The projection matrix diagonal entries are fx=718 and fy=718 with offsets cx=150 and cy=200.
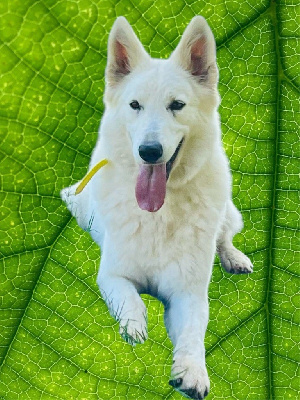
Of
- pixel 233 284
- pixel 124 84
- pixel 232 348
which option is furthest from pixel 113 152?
pixel 232 348

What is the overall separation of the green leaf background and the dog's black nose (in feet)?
0.47

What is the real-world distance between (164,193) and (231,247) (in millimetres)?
213

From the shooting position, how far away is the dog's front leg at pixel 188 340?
101 centimetres

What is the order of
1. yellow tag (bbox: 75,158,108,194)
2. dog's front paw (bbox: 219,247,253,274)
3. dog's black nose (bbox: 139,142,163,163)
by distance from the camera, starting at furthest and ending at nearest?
dog's front paw (bbox: 219,247,253,274) → yellow tag (bbox: 75,158,108,194) → dog's black nose (bbox: 139,142,163,163)

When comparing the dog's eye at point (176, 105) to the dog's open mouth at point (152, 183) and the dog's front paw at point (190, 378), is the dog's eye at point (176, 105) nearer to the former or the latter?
the dog's open mouth at point (152, 183)

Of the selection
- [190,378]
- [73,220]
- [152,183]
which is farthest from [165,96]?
[190,378]

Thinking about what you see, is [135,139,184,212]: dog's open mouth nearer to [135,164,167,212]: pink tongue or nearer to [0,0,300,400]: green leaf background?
[135,164,167,212]: pink tongue

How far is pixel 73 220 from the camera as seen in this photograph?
1141 millimetres

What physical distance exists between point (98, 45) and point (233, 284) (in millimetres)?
481

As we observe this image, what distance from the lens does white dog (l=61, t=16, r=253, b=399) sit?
1001mm

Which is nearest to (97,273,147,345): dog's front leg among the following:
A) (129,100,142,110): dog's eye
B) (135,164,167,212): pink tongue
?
(135,164,167,212): pink tongue

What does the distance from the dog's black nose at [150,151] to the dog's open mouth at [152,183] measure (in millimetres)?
24

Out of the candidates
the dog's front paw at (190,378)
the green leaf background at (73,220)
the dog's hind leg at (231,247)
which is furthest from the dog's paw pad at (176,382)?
the dog's hind leg at (231,247)

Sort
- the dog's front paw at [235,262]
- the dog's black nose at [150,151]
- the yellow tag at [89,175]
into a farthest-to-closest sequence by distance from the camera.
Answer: the dog's front paw at [235,262] < the yellow tag at [89,175] < the dog's black nose at [150,151]
